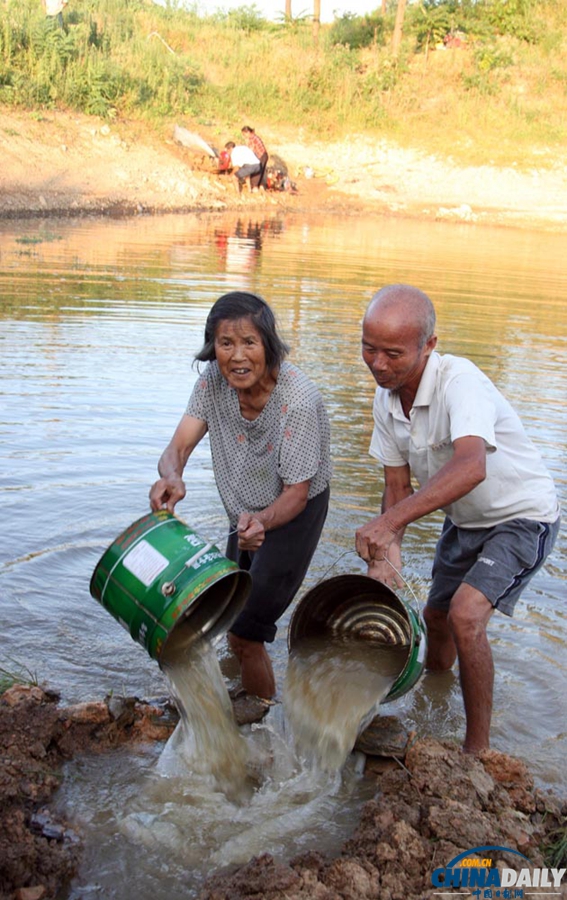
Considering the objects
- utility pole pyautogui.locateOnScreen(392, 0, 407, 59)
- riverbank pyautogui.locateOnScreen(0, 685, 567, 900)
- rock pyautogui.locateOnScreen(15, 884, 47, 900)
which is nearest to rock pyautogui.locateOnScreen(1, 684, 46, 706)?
riverbank pyautogui.locateOnScreen(0, 685, 567, 900)

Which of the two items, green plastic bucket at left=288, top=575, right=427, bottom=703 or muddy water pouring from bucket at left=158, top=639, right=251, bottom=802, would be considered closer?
muddy water pouring from bucket at left=158, top=639, right=251, bottom=802

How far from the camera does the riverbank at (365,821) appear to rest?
9.12ft

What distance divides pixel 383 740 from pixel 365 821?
58cm

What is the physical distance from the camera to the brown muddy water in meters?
3.33

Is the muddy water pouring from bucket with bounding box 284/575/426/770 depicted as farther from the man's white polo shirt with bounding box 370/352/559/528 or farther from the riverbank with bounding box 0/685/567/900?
the man's white polo shirt with bounding box 370/352/559/528

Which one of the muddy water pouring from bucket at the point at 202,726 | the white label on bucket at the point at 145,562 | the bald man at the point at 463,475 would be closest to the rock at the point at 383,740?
the bald man at the point at 463,475

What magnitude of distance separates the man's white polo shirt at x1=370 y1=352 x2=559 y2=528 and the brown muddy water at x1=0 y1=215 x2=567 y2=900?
0.52 metres

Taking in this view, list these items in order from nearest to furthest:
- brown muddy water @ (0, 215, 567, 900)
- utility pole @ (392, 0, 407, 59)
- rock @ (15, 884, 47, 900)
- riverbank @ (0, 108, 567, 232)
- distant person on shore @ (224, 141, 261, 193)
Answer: rock @ (15, 884, 47, 900) → brown muddy water @ (0, 215, 567, 900) → riverbank @ (0, 108, 567, 232) → distant person on shore @ (224, 141, 261, 193) → utility pole @ (392, 0, 407, 59)

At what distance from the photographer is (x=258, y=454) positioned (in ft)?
12.2

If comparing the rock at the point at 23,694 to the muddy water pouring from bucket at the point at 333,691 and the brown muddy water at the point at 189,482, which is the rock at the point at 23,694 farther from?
the muddy water pouring from bucket at the point at 333,691

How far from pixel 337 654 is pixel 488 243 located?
1834 centimetres

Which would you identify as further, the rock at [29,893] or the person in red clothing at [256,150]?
the person in red clothing at [256,150]

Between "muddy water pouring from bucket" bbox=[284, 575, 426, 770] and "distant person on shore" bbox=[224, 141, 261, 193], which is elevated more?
"distant person on shore" bbox=[224, 141, 261, 193]

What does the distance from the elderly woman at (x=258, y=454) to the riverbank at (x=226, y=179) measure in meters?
15.0
